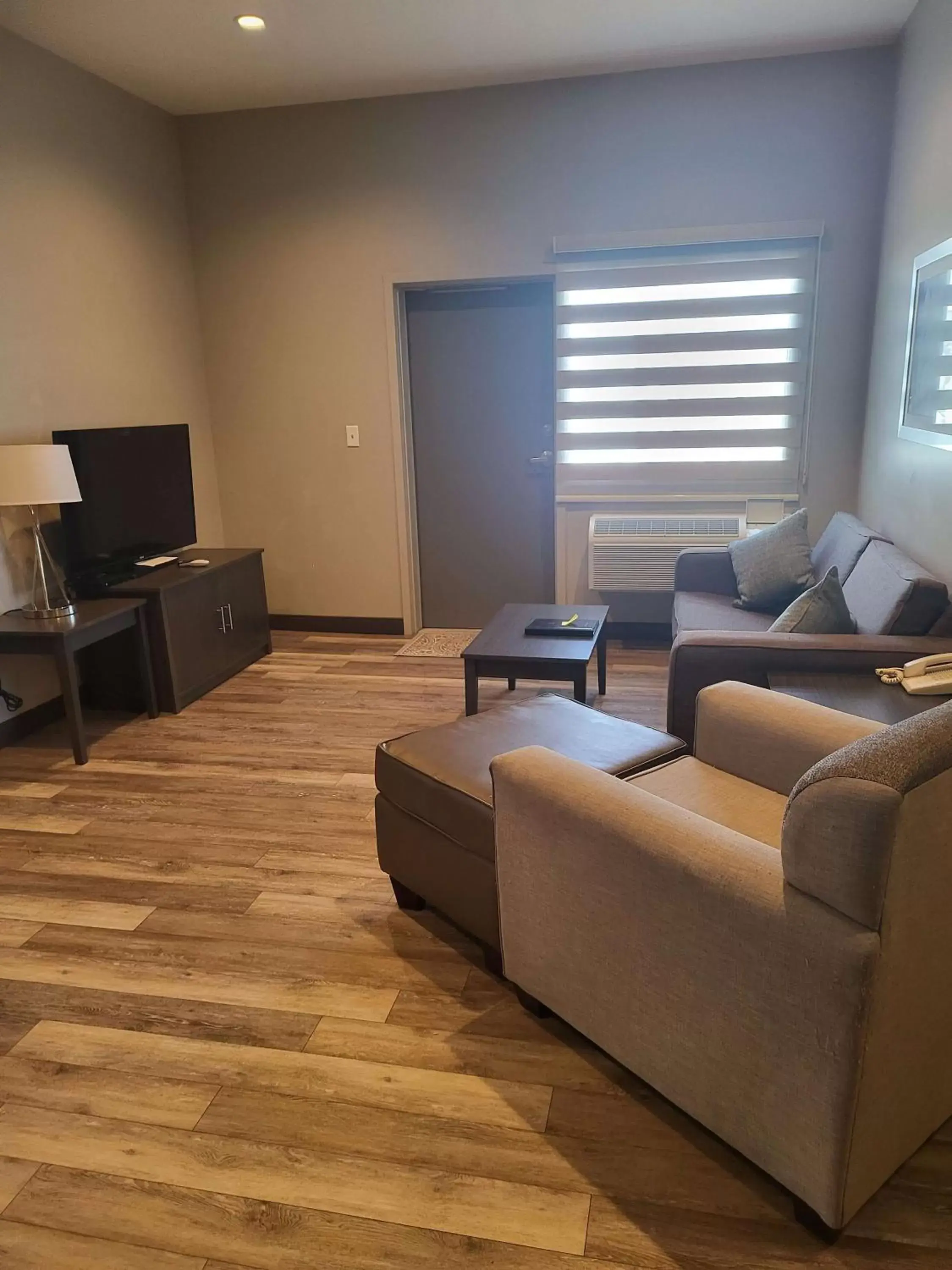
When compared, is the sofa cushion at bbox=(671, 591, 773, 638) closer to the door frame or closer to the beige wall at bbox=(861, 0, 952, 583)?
the beige wall at bbox=(861, 0, 952, 583)

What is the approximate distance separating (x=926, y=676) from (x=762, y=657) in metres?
0.47

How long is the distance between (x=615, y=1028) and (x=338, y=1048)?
2.10 ft

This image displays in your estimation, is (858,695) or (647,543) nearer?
(858,695)

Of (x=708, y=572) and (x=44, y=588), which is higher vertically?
(x=44, y=588)

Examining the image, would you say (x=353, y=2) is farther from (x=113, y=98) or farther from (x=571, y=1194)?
(x=571, y=1194)

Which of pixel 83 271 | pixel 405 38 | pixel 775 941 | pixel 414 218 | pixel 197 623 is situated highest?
pixel 405 38

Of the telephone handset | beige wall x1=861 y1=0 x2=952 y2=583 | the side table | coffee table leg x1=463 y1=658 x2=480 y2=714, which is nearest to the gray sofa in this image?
the telephone handset

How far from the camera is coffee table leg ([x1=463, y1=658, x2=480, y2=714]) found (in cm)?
331

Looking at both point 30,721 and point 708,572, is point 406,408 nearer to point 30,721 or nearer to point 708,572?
point 708,572

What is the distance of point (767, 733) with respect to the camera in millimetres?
2008

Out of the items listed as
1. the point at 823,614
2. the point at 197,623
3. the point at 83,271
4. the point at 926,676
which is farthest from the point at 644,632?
the point at 83,271

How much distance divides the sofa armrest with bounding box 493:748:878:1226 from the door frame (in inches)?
132

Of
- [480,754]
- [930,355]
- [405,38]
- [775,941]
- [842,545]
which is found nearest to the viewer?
[775,941]

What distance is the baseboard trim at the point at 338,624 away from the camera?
526 centimetres
